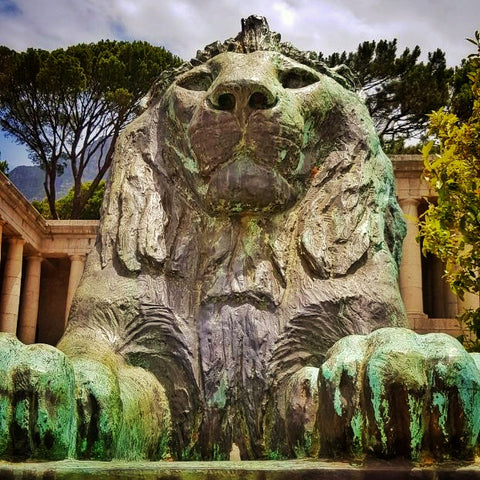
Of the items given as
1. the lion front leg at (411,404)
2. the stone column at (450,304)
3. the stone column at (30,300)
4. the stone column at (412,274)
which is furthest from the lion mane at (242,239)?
the stone column at (30,300)

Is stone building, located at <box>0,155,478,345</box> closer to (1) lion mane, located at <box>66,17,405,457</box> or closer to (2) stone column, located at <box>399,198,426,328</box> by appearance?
(2) stone column, located at <box>399,198,426,328</box>

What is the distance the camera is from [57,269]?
3384 centimetres

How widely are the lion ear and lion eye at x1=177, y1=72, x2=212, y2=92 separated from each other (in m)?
0.21

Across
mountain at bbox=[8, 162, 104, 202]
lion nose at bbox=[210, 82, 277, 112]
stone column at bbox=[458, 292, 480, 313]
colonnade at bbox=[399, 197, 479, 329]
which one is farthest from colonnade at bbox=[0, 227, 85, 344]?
mountain at bbox=[8, 162, 104, 202]

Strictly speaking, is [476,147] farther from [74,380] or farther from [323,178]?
[74,380]

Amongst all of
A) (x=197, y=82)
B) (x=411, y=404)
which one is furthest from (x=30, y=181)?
(x=411, y=404)

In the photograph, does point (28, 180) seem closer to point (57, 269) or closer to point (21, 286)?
point (57, 269)

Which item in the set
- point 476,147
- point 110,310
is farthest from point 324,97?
point 476,147

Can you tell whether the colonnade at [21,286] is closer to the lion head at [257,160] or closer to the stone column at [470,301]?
the stone column at [470,301]

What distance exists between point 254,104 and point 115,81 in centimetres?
3297

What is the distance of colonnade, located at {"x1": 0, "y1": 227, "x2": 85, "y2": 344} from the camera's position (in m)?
28.1

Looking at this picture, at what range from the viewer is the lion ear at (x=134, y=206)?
3.15 meters

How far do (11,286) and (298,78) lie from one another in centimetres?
2689

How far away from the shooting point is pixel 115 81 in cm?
3491
